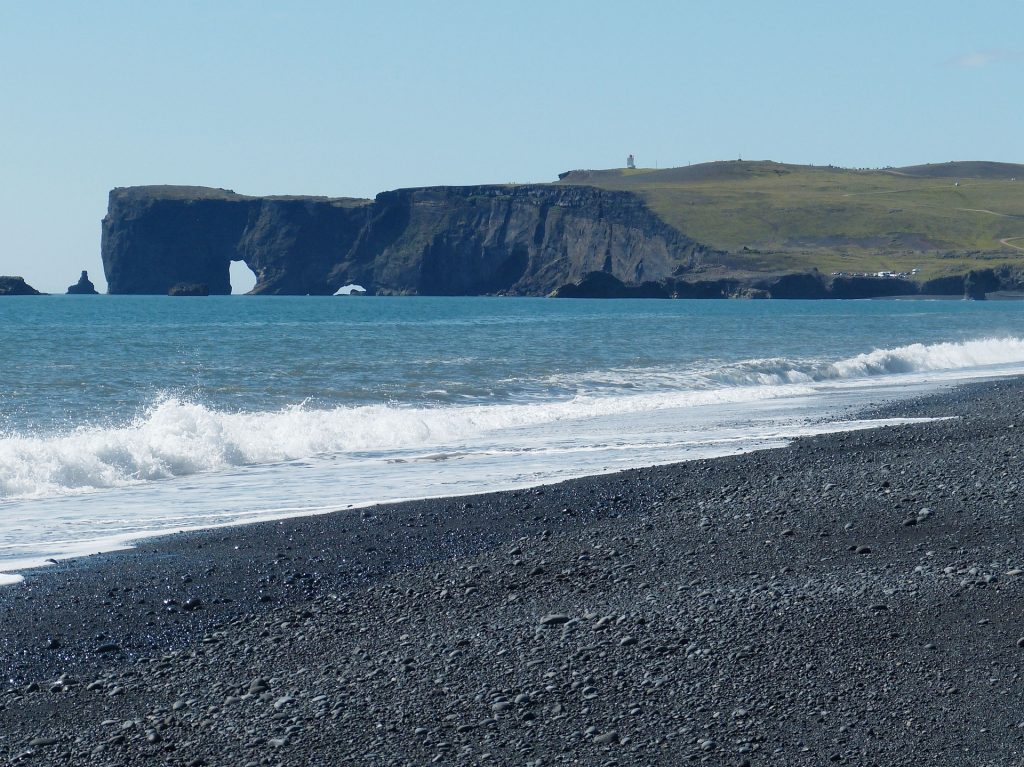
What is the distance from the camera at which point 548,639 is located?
24.3ft

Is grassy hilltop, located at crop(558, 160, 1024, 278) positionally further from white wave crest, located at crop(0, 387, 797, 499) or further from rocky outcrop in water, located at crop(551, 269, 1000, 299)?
white wave crest, located at crop(0, 387, 797, 499)

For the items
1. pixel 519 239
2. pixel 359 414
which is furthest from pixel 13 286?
pixel 359 414

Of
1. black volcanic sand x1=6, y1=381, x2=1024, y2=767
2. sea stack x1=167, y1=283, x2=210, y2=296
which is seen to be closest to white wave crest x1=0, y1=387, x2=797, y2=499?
black volcanic sand x1=6, y1=381, x2=1024, y2=767

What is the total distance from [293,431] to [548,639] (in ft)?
40.9

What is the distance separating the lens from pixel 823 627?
7250 mm

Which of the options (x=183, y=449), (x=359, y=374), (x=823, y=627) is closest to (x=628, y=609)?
(x=823, y=627)

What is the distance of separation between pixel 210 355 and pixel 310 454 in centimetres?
2812

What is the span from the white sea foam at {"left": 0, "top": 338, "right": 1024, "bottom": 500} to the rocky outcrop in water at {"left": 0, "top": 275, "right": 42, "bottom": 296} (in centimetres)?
18094

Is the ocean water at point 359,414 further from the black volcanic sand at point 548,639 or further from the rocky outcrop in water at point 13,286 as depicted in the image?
the rocky outcrop in water at point 13,286

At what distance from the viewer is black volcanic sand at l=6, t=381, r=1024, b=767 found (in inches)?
235

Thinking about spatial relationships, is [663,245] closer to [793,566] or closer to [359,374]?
[359,374]

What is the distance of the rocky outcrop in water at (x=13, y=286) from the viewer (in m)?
193

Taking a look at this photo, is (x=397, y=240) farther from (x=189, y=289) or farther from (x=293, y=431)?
(x=293, y=431)

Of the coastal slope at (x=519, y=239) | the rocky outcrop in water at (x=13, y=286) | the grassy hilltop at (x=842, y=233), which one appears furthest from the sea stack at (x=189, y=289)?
the grassy hilltop at (x=842, y=233)
